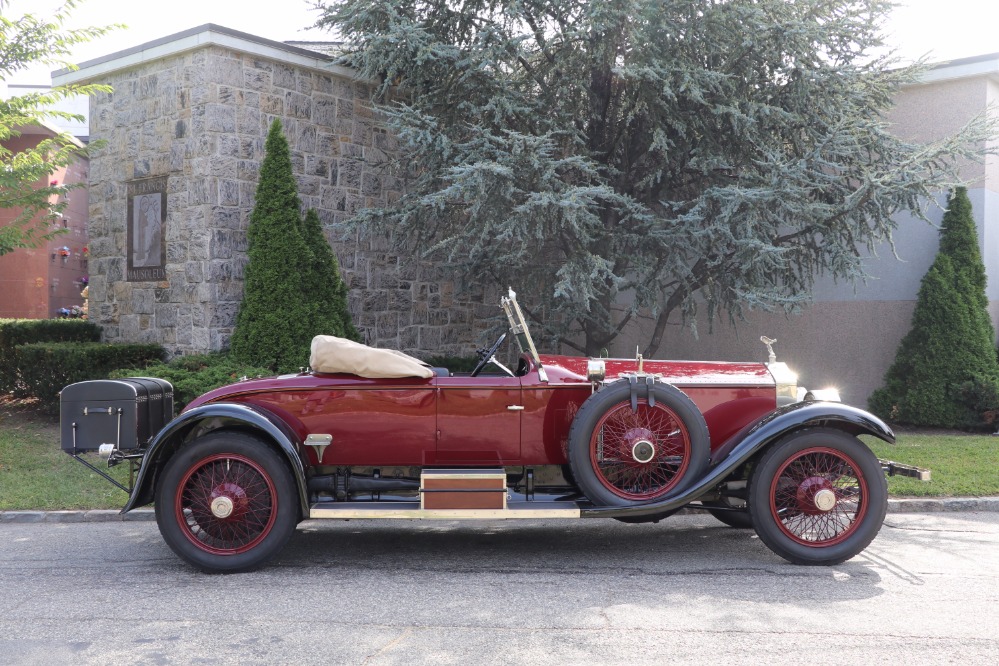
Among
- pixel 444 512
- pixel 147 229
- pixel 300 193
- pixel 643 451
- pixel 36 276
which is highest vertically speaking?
pixel 300 193

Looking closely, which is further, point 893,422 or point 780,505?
point 893,422

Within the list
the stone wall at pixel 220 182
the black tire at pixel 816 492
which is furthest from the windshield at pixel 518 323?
the stone wall at pixel 220 182

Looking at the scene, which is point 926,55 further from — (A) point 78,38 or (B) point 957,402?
(A) point 78,38

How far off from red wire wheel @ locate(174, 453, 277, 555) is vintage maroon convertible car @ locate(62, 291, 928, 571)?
1cm

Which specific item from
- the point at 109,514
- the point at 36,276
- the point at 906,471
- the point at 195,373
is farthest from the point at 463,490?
the point at 36,276

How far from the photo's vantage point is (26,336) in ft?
36.4

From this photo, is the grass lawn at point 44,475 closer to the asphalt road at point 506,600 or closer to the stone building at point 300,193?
the asphalt road at point 506,600

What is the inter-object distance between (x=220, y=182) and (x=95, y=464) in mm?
3940

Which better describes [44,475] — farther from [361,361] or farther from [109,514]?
[361,361]

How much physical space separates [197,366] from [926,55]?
923 centimetres

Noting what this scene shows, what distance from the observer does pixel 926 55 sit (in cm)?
956

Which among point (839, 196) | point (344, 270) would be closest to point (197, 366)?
point (344, 270)

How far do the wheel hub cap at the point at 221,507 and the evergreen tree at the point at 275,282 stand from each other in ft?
16.5

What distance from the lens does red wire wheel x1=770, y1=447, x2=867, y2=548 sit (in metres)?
5.08
